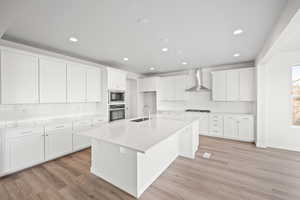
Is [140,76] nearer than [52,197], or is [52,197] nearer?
[52,197]

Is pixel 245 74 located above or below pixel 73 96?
above

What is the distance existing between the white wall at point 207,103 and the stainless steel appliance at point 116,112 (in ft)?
6.16

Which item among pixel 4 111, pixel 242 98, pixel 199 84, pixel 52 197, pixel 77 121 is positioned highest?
pixel 199 84

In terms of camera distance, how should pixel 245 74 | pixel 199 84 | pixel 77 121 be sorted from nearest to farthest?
pixel 77 121 < pixel 245 74 < pixel 199 84

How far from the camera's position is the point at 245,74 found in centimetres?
398

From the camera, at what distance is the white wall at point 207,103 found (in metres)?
4.34

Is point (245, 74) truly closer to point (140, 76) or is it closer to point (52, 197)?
point (140, 76)

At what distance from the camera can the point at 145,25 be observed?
1989mm

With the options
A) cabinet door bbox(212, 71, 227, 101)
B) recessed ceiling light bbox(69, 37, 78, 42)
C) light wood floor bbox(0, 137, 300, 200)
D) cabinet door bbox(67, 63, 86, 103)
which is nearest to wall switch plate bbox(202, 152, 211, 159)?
light wood floor bbox(0, 137, 300, 200)

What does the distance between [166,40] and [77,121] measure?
289 cm

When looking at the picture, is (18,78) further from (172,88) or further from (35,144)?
(172,88)

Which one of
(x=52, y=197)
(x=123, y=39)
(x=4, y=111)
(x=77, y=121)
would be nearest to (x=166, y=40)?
(x=123, y=39)

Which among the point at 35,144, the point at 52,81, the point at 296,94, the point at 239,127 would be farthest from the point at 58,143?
the point at 296,94

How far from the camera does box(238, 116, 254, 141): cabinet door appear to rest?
386cm
